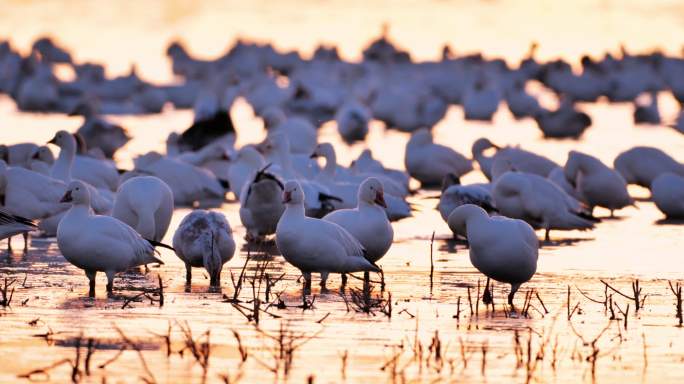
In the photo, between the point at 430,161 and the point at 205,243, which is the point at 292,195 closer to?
the point at 205,243

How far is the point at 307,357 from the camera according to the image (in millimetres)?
7719

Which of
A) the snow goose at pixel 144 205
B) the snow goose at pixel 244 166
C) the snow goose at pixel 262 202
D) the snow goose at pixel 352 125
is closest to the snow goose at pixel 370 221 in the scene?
the snow goose at pixel 144 205

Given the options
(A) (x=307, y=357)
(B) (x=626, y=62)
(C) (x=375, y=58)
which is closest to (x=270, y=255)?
(A) (x=307, y=357)

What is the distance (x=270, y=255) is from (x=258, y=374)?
488 centimetres

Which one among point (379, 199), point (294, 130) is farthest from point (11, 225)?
point (294, 130)

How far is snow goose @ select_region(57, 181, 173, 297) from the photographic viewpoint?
967 cm

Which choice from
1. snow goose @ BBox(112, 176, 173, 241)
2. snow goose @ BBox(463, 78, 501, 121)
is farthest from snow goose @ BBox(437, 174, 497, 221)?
snow goose @ BBox(463, 78, 501, 121)

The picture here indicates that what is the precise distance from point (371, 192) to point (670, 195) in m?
5.19

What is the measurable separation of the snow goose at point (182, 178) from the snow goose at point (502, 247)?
21.2 feet

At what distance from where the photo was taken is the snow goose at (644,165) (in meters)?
16.8

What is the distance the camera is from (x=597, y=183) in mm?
15312

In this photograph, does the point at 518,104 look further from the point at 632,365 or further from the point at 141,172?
the point at 632,365

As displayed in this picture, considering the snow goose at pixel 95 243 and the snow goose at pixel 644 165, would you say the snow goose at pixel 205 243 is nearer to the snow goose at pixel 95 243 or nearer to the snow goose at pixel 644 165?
the snow goose at pixel 95 243

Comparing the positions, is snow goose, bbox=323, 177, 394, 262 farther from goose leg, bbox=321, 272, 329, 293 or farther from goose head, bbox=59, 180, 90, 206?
goose head, bbox=59, 180, 90, 206
